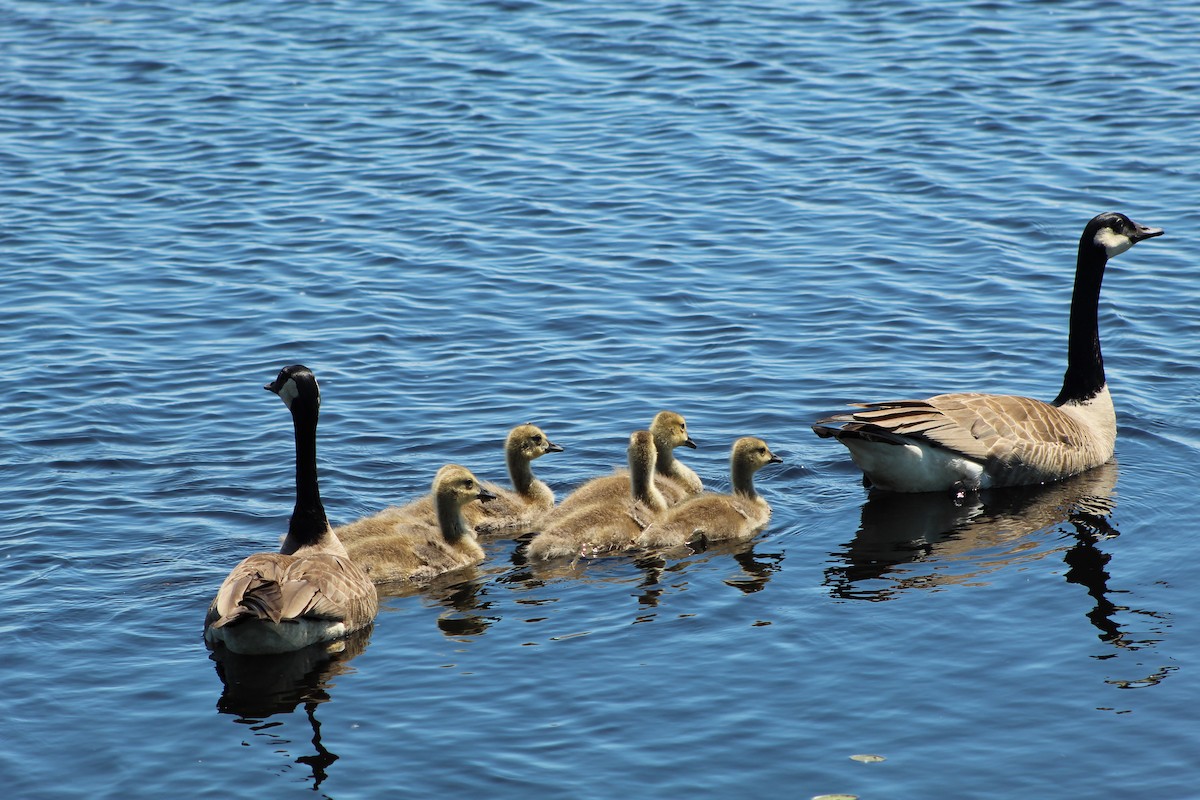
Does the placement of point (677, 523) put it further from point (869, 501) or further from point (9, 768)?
point (9, 768)

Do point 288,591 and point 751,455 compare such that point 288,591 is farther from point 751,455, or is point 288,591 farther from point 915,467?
point 915,467

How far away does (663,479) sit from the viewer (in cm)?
1304

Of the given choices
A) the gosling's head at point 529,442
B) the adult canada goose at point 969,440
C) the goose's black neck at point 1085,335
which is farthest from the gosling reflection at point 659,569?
the goose's black neck at point 1085,335

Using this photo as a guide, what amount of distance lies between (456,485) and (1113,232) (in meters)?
6.64

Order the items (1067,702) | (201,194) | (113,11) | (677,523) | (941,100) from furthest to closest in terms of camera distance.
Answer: (113,11), (941,100), (201,194), (677,523), (1067,702)

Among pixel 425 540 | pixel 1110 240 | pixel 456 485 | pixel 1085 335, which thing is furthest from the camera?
pixel 1110 240

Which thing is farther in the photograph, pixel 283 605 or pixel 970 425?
pixel 970 425

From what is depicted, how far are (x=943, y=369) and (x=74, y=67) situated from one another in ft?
56.8

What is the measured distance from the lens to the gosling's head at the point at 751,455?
1248 cm

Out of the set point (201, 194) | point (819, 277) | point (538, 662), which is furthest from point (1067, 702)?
point (201, 194)

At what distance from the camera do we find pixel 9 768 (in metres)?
8.92

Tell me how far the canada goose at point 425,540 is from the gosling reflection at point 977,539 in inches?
106

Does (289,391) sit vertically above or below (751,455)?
above

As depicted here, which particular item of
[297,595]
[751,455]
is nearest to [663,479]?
[751,455]
